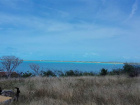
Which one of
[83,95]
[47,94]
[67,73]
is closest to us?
[83,95]

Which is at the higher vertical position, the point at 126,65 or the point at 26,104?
the point at 126,65

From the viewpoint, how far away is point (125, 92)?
215 inches

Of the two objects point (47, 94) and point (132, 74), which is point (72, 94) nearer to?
point (47, 94)

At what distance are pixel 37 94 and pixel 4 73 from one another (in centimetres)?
1397

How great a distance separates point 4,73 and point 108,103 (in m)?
16.7

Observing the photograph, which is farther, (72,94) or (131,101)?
(72,94)

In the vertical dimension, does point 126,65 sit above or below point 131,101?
above

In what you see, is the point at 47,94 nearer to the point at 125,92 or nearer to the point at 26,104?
the point at 26,104

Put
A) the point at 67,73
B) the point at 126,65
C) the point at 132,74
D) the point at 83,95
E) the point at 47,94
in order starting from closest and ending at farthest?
the point at 83,95, the point at 47,94, the point at 132,74, the point at 126,65, the point at 67,73

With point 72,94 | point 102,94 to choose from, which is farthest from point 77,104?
point 102,94

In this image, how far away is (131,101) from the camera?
14.7 feet

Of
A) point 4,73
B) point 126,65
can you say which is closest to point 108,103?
point 126,65

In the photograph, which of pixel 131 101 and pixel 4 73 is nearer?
pixel 131 101

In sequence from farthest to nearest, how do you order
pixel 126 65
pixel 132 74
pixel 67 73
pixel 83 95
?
pixel 67 73 → pixel 126 65 → pixel 132 74 → pixel 83 95
